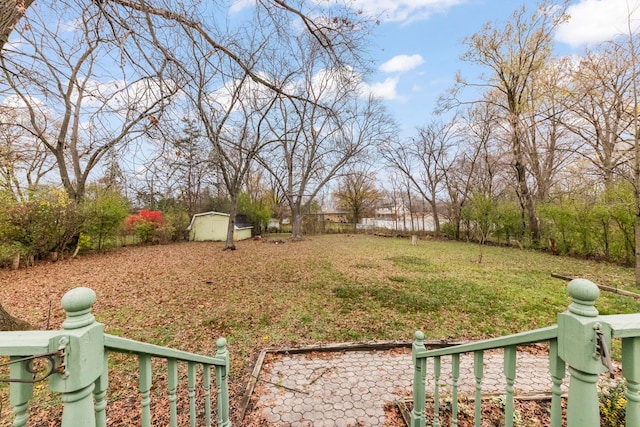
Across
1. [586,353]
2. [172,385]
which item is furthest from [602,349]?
[172,385]

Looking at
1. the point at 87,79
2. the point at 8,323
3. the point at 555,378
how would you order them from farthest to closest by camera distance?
the point at 8,323 → the point at 87,79 → the point at 555,378

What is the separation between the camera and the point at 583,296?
33.1 inches

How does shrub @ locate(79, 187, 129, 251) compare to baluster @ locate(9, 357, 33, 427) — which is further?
shrub @ locate(79, 187, 129, 251)

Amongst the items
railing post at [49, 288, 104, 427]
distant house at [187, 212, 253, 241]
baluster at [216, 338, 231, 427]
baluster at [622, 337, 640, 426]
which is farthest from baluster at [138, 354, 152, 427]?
distant house at [187, 212, 253, 241]

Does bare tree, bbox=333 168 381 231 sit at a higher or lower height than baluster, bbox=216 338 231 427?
higher

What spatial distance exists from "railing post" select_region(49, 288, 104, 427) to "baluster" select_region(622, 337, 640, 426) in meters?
1.67

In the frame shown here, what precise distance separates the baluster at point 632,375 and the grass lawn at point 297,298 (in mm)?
2913

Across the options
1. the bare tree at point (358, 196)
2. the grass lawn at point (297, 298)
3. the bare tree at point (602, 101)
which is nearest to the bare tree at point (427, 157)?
the bare tree at point (358, 196)

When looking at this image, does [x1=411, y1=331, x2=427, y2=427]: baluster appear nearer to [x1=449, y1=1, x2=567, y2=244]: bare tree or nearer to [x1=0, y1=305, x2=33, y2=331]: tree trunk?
[x1=0, y1=305, x2=33, y2=331]: tree trunk

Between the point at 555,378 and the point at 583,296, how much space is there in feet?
1.12

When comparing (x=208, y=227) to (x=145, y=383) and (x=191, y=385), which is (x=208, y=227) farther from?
(x=145, y=383)

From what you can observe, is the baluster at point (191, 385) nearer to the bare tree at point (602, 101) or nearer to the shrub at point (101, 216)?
the bare tree at point (602, 101)

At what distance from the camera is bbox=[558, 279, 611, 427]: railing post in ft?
2.73

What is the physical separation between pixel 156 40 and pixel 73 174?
11062mm
